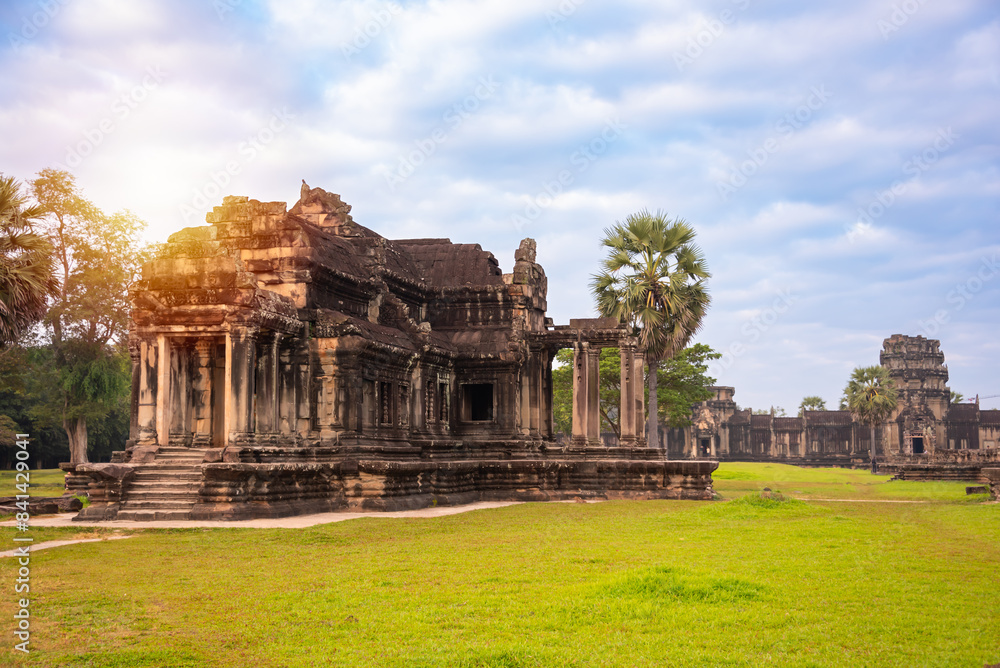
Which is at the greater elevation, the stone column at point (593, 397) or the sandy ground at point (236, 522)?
the stone column at point (593, 397)

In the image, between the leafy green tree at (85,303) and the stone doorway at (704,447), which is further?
the stone doorway at (704,447)

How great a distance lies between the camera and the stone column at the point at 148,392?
63.7ft

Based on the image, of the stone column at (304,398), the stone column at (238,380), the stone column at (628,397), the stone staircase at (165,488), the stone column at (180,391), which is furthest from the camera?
the stone column at (628,397)

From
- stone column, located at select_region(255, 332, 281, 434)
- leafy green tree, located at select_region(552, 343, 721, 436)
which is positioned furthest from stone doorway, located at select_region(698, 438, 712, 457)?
stone column, located at select_region(255, 332, 281, 434)

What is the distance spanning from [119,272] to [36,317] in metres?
22.3

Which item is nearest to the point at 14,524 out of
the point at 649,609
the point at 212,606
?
the point at 212,606

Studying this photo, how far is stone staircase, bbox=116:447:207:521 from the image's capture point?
1747 cm

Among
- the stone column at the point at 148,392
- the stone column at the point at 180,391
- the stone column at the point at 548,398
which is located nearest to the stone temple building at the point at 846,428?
the stone column at the point at 548,398

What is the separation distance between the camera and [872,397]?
238 feet

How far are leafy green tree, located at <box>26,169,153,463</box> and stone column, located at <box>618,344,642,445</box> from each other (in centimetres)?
2190

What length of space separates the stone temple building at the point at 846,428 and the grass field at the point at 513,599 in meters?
68.8

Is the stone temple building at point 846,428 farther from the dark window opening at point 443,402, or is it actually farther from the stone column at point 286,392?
the stone column at point 286,392

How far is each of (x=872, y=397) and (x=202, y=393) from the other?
63254mm

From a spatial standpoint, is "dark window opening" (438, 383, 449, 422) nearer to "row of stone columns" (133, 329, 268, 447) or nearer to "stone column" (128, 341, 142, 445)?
"row of stone columns" (133, 329, 268, 447)
